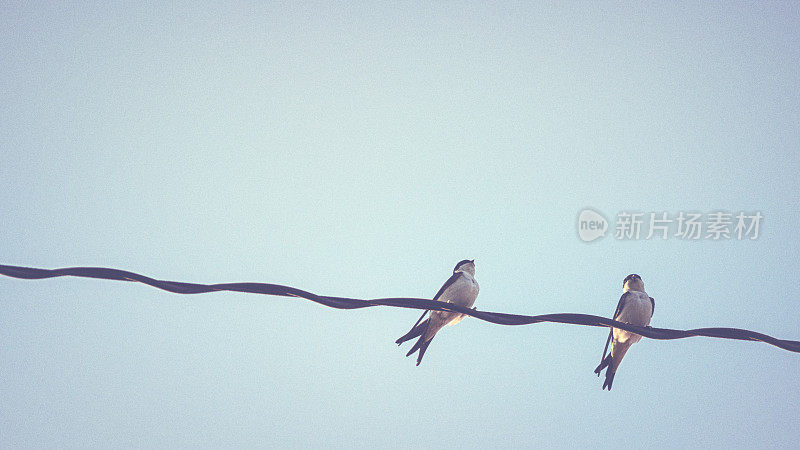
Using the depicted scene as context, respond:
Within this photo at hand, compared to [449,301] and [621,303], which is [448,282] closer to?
[449,301]

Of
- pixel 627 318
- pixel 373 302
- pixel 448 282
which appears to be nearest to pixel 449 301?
pixel 448 282

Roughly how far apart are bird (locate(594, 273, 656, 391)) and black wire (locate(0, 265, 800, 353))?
217 cm

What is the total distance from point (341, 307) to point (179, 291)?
66cm

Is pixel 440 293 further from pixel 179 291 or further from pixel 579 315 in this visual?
pixel 179 291

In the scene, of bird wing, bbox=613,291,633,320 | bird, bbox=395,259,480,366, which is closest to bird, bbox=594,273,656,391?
bird wing, bbox=613,291,633,320

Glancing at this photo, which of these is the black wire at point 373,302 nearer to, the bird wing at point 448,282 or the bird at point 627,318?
the bird at point 627,318

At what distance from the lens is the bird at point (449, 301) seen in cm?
495

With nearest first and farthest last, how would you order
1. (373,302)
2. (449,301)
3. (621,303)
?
(373,302) → (449,301) → (621,303)

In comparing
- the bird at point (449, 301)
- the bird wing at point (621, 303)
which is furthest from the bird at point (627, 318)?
the bird at point (449, 301)

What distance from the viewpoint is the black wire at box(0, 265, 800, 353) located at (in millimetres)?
2492

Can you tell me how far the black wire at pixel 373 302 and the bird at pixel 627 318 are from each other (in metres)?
2.17

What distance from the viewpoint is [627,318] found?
579 cm

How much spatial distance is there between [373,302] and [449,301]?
303 cm

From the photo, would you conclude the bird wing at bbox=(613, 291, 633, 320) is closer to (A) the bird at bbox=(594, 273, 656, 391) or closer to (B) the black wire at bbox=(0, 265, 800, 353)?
(A) the bird at bbox=(594, 273, 656, 391)
